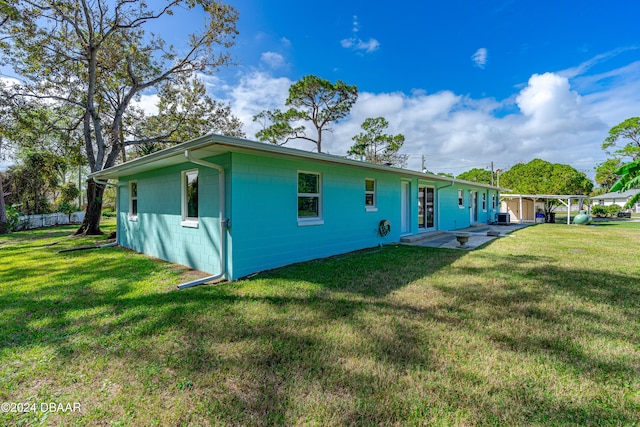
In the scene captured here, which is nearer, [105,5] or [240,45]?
[105,5]

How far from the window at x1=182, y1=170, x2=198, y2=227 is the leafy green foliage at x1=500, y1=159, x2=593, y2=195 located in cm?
2963

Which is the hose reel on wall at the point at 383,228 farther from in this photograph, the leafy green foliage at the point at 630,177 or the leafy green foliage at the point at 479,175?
the leafy green foliage at the point at 479,175

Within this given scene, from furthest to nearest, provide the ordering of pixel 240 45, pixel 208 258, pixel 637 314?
pixel 240 45 → pixel 208 258 → pixel 637 314

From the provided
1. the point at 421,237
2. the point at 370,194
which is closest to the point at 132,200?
the point at 370,194

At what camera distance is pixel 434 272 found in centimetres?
587

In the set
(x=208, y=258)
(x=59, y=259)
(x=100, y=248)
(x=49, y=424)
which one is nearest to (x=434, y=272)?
(x=208, y=258)

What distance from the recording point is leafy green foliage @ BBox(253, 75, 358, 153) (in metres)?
21.1

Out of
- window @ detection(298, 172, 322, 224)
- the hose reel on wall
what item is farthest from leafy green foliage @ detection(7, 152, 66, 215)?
the hose reel on wall

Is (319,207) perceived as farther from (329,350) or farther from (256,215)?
(329,350)

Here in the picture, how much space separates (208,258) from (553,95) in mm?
21198

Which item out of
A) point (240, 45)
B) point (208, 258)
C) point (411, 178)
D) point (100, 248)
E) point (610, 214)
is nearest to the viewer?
point (208, 258)

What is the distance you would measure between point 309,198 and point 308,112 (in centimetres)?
1677

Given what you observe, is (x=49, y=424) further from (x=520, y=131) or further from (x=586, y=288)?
(x=520, y=131)

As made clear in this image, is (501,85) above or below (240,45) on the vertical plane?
below
